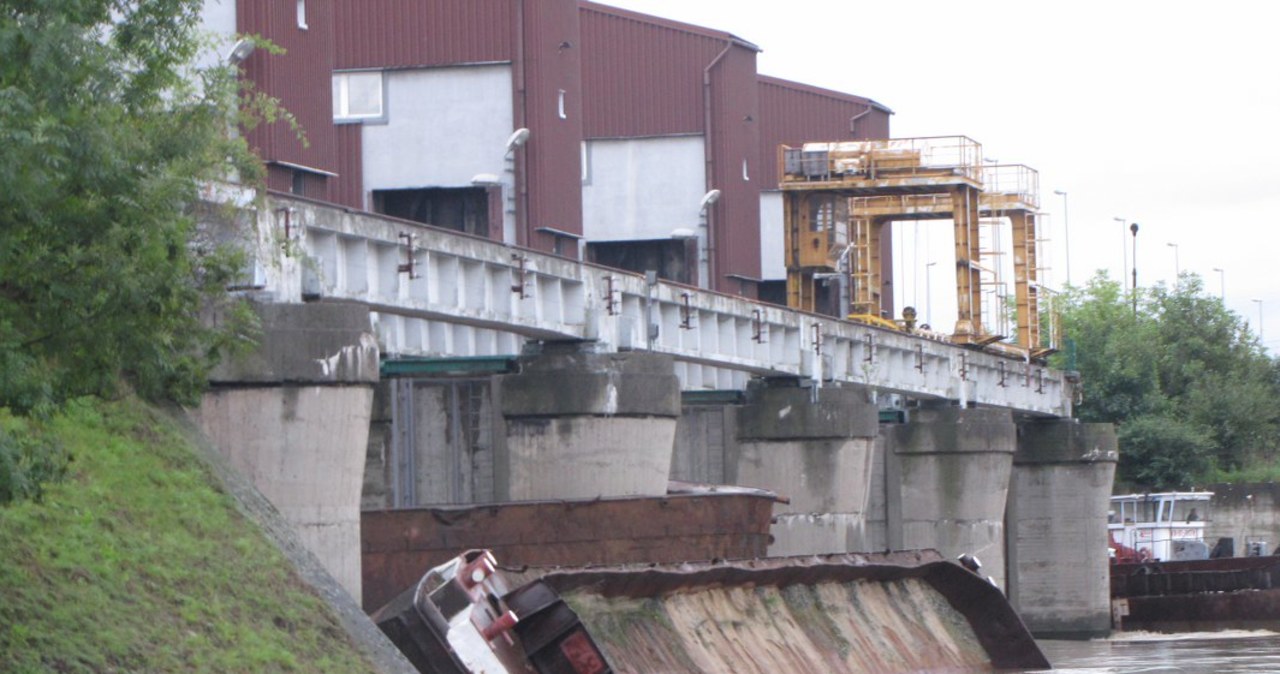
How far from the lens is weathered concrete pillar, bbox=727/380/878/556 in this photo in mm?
42375

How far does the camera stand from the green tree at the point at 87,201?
13414mm

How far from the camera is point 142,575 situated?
16.9 metres

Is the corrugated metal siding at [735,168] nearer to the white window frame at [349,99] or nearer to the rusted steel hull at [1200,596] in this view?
the white window frame at [349,99]

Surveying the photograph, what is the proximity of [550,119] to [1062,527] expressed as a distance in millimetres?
21544

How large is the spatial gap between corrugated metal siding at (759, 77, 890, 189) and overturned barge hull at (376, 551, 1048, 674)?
26.9 meters

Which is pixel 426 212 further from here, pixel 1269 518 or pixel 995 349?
pixel 1269 518

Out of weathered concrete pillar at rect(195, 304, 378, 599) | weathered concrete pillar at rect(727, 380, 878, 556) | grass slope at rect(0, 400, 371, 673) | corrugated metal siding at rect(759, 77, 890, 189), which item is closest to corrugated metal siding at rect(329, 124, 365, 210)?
weathered concrete pillar at rect(727, 380, 878, 556)

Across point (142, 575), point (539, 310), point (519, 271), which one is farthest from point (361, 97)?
point (142, 575)

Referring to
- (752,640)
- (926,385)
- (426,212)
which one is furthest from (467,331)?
(926,385)

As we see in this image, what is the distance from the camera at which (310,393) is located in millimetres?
23297

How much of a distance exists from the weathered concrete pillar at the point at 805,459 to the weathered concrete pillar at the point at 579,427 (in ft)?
33.7

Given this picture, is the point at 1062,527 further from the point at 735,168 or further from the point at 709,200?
the point at 709,200

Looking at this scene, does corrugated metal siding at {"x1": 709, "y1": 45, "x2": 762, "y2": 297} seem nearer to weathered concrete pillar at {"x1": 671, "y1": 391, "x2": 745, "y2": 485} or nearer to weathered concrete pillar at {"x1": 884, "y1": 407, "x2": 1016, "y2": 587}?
weathered concrete pillar at {"x1": 671, "y1": 391, "x2": 745, "y2": 485}

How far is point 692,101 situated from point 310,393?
2975cm
